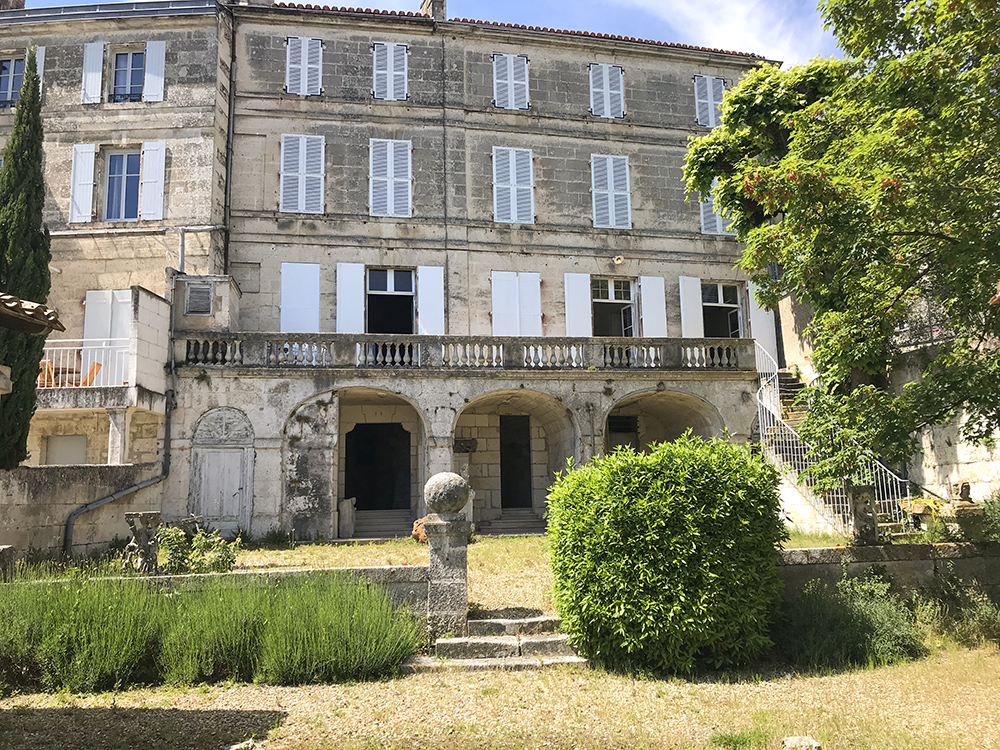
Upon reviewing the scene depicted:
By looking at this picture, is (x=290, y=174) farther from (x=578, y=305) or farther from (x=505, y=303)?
(x=578, y=305)

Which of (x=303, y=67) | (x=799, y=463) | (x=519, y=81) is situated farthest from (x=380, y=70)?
(x=799, y=463)

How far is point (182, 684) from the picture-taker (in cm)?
659

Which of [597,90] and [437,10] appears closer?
[437,10]

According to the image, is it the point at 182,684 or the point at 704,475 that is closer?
the point at 182,684

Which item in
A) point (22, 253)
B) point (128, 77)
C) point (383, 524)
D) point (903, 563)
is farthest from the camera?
point (128, 77)

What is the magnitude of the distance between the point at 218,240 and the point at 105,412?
4621 millimetres

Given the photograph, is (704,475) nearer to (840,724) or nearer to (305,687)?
(840,724)

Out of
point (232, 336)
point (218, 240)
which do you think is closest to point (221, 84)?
point (218, 240)

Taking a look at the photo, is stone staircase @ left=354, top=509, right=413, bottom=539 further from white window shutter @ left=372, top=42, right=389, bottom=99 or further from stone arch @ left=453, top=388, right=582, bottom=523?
white window shutter @ left=372, top=42, right=389, bottom=99

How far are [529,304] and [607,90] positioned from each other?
20.9ft

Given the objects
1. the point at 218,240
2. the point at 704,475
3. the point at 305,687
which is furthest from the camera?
the point at 218,240

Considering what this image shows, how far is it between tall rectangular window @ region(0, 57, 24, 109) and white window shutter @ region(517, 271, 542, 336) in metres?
12.7

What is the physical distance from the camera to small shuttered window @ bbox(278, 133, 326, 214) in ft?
59.3

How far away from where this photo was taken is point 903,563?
834cm
